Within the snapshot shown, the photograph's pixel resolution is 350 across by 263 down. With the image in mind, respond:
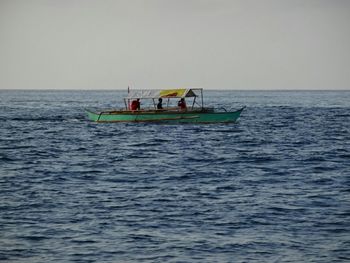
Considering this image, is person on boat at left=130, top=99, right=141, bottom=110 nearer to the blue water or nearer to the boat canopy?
the boat canopy

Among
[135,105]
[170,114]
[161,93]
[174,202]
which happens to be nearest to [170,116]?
[170,114]

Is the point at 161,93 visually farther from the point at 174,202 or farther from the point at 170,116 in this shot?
the point at 174,202

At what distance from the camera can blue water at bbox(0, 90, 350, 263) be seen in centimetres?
1909

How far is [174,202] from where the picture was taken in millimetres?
25203

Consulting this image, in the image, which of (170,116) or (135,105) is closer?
(170,116)

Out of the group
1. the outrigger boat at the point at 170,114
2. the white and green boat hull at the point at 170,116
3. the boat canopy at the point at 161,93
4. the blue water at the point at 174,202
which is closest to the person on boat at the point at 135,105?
the outrigger boat at the point at 170,114

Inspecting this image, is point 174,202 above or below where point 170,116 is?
below

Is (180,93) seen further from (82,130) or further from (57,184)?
(57,184)

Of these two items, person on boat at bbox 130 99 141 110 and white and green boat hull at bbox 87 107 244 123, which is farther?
person on boat at bbox 130 99 141 110

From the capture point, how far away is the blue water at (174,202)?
62.6 feet

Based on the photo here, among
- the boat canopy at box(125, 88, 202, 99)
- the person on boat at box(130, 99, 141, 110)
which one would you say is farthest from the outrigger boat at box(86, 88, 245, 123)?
the person on boat at box(130, 99, 141, 110)

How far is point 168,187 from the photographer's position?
28.6 m

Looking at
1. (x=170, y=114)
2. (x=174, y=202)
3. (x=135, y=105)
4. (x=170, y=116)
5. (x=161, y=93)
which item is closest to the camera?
(x=174, y=202)

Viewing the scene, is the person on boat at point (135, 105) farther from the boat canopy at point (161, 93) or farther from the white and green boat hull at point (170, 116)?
the boat canopy at point (161, 93)
